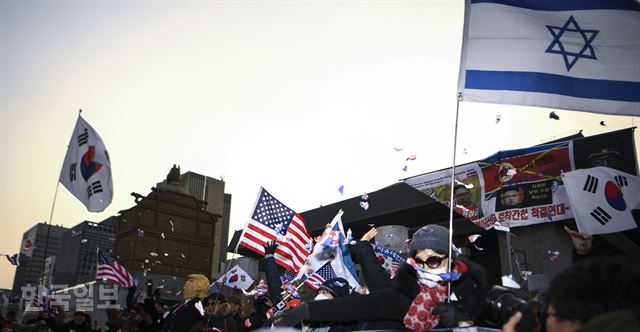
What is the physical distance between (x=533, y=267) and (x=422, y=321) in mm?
16698

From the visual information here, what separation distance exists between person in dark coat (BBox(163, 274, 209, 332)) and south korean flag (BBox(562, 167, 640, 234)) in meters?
6.64

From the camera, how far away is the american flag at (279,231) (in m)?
8.68

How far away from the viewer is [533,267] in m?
18.1

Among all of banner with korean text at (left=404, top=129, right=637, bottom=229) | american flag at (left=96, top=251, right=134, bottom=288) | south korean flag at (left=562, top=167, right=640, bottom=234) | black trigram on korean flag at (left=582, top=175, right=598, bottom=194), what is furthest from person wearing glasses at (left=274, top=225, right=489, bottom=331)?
banner with korean text at (left=404, top=129, right=637, bottom=229)

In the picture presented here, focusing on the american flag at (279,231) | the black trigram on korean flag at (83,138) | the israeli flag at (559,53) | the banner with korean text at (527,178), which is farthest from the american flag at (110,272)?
the israeli flag at (559,53)

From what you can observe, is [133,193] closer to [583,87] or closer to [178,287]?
[178,287]

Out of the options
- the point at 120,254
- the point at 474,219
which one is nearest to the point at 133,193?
the point at 120,254

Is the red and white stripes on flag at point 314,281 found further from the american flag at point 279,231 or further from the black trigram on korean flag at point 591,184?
the black trigram on korean flag at point 591,184

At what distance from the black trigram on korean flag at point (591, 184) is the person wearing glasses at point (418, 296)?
6.97m

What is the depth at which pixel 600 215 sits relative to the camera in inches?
357

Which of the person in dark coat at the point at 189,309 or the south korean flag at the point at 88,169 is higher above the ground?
the south korean flag at the point at 88,169

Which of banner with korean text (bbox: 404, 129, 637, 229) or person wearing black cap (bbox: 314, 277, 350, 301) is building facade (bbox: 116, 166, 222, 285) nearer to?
banner with korean text (bbox: 404, 129, 637, 229)

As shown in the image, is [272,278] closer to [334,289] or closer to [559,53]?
[334,289]

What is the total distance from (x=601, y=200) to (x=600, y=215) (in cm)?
31
